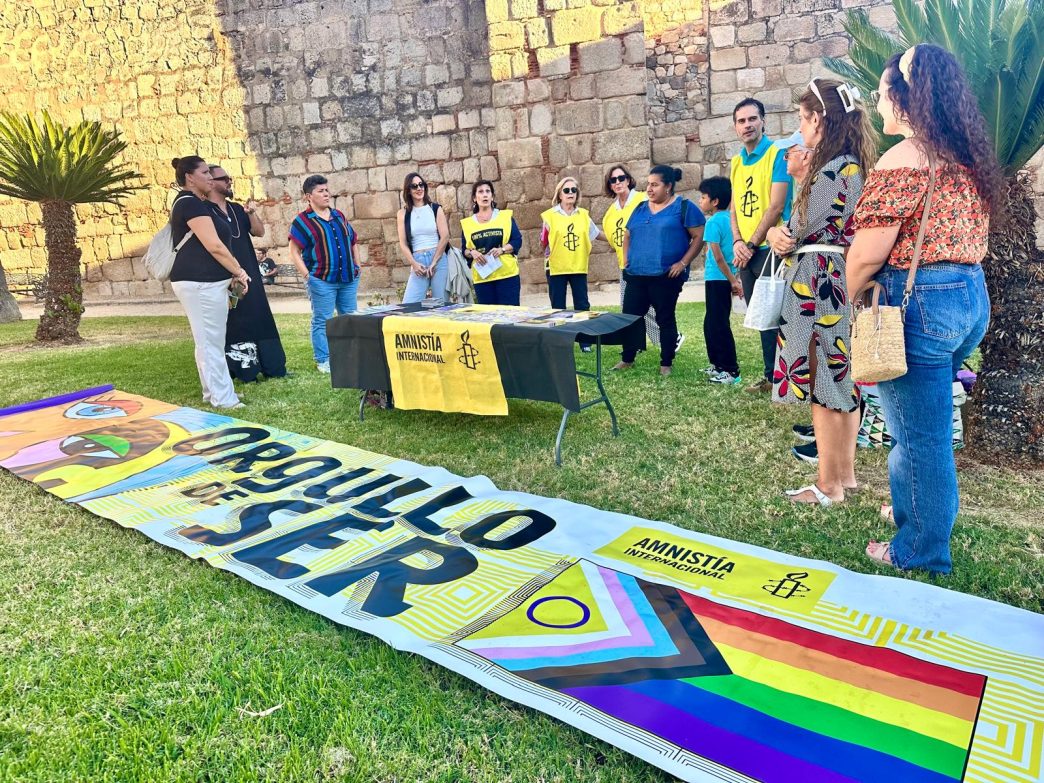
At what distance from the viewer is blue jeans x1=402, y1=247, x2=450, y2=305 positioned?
6348 millimetres

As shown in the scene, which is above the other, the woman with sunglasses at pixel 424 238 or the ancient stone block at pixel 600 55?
the ancient stone block at pixel 600 55

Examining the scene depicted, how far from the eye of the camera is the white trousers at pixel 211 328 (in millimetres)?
5137

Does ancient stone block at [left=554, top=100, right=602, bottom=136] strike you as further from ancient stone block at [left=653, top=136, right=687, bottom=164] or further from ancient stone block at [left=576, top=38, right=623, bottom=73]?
ancient stone block at [left=653, top=136, right=687, bottom=164]

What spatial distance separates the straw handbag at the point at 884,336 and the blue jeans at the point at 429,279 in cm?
Answer: 448

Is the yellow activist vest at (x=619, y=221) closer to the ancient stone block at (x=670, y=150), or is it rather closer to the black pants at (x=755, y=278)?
the black pants at (x=755, y=278)

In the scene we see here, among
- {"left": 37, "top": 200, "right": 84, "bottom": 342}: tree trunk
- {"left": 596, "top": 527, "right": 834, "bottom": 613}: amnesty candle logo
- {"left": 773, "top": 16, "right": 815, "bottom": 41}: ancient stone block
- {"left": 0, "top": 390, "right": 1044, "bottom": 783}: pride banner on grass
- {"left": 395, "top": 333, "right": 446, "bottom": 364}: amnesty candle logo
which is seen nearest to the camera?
{"left": 0, "top": 390, "right": 1044, "bottom": 783}: pride banner on grass

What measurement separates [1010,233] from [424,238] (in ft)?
14.6

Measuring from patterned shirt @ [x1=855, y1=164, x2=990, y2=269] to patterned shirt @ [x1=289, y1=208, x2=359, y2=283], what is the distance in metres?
4.95

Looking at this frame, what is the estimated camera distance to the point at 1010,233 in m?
3.49

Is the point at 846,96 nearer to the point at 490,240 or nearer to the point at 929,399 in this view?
the point at 929,399

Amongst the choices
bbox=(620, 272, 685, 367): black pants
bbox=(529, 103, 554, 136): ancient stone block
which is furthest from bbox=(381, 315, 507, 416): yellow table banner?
bbox=(529, 103, 554, 136): ancient stone block

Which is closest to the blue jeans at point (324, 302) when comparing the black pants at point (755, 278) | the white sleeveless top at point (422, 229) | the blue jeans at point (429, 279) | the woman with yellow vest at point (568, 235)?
the blue jeans at point (429, 279)

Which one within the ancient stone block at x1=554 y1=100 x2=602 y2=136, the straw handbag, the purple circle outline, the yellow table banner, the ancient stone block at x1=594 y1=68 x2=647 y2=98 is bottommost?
the purple circle outline

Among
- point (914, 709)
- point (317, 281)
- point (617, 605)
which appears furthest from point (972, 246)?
point (317, 281)
